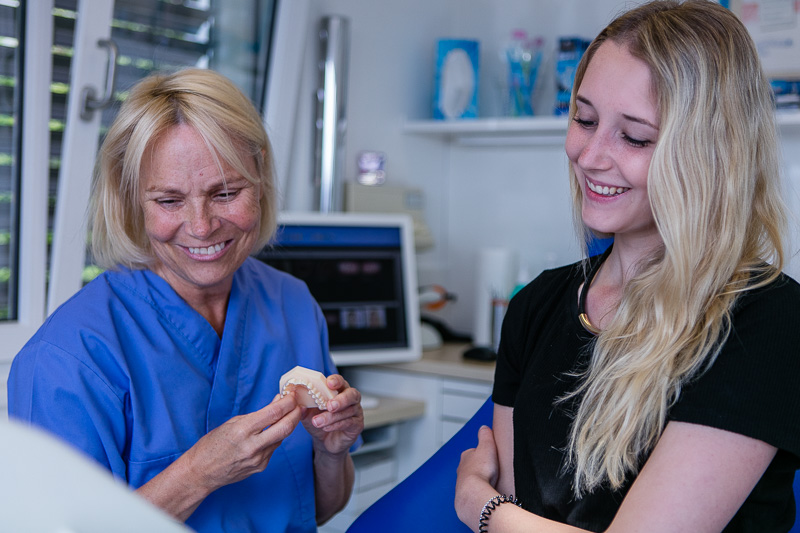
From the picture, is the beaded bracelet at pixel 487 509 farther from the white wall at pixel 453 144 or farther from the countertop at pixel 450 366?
the white wall at pixel 453 144

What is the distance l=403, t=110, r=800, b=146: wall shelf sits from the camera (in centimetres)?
288

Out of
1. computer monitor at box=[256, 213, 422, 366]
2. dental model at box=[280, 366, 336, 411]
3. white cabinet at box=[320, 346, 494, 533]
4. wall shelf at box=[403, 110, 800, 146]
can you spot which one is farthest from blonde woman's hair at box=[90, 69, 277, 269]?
wall shelf at box=[403, 110, 800, 146]

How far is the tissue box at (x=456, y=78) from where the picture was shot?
3.12m

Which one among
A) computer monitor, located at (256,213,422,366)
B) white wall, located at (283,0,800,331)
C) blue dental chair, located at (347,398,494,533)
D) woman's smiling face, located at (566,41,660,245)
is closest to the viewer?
woman's smiling face, located at (566,41,660,245)

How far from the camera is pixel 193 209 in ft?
4.49

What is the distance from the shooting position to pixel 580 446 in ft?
3.66

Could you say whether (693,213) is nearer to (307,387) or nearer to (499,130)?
(307,387)

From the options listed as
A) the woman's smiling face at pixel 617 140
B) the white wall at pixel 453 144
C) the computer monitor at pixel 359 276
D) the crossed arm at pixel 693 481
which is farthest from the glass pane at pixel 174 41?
the crossed arm at pixel 693 481

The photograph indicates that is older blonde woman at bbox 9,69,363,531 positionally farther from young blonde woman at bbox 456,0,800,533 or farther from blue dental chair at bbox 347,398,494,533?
young blonde woman at bbox 456,0,800,533

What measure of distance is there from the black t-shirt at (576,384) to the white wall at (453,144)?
164cm

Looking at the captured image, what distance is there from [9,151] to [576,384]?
1.68m

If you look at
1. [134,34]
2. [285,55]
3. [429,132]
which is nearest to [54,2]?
[134,34]

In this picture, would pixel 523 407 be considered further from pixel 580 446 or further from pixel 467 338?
pixel 467 338

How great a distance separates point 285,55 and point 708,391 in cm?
211
